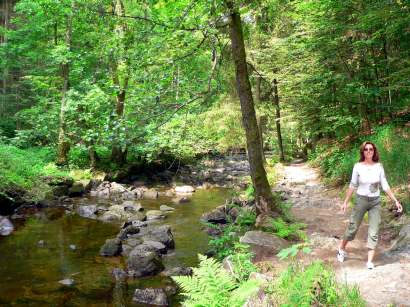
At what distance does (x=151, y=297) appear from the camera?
316 inches

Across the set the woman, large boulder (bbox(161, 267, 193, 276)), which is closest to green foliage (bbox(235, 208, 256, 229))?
large boulder (bbox(161, 267, 193, 276))

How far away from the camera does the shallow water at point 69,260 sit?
27.1 ft

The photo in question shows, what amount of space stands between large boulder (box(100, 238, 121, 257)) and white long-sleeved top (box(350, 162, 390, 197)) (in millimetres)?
6901

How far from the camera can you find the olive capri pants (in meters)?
6.26

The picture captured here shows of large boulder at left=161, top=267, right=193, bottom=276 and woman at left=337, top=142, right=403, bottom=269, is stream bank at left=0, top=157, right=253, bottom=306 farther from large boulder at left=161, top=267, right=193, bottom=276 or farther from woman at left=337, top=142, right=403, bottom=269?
woman at left=337, top=142, right=403, bottom=269

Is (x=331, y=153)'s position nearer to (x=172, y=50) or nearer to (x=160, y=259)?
(x=160, y=259)

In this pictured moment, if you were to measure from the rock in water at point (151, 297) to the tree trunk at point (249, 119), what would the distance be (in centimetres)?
316

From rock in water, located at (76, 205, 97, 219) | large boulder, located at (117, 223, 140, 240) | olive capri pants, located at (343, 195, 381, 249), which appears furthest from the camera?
rock in water, located at (76, 205, 97, 219)

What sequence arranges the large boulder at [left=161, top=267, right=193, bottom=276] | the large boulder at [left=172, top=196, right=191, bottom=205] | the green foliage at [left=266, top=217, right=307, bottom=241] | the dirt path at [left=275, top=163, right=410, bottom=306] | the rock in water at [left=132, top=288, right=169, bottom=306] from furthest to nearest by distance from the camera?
the large boulder at [left=172, top=196, right=191, bottom=205] → the large boulder at [left=161, top=267, right=193, bottom=276] → the green foliage at [left=266, top=217, right=307, bottom=241] → the rock in water at [left=132, top=288, right=169, bottom=306] → the dirt path at [left=275, top=163, right=410, bottom=306]

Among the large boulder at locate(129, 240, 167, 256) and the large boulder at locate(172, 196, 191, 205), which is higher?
the large boulder at locate(129, 240, 167, 256)

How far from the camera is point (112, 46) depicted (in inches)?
304

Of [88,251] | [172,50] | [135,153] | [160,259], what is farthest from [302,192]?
[135,153]

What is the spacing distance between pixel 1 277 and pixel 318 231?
24.3 ft

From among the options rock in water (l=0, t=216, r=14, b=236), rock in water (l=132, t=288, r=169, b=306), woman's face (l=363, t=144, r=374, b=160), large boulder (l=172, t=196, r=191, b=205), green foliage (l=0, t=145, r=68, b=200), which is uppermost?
woman's face (l=363, t=144, r=374, b=160)
